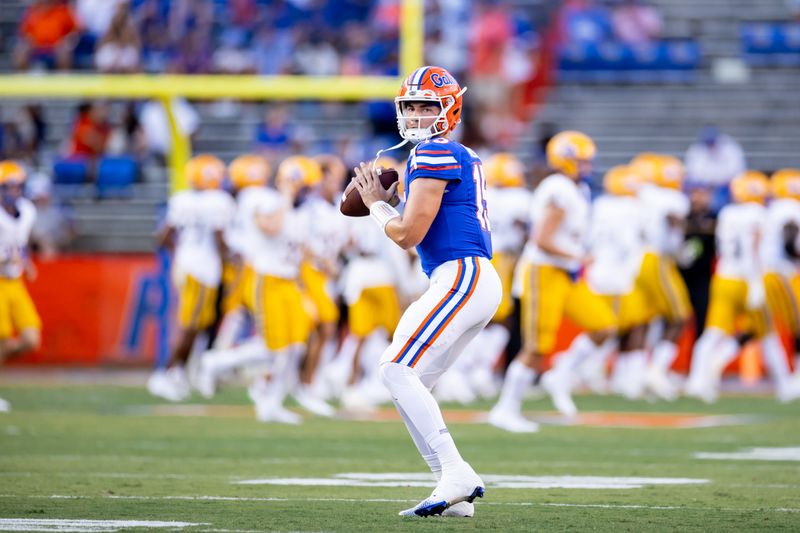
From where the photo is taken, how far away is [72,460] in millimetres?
8438

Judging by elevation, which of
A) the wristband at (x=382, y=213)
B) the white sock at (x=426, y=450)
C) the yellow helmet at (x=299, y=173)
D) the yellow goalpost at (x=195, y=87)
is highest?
the yellow goalpost at (x=195, y=87)

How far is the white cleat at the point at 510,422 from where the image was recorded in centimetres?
1077

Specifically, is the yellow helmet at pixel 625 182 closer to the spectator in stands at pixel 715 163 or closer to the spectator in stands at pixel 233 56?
the spectator in stands at pixel 715 163

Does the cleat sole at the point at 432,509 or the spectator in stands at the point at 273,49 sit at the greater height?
the spectator in stands at the point at 273,49

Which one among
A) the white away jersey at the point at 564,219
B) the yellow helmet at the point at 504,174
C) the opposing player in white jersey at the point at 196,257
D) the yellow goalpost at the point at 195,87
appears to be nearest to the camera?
the white away jersey at the point at 564,219

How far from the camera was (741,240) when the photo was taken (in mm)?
14109

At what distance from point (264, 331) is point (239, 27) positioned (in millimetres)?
9062

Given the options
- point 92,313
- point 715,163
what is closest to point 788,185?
point 715,163

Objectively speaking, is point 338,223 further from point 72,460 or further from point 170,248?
point 72,460

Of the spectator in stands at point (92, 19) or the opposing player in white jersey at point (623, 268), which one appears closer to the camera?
the opposing player in white jersey at point (623, 268)

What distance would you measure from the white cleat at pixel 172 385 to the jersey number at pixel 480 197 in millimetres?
7620

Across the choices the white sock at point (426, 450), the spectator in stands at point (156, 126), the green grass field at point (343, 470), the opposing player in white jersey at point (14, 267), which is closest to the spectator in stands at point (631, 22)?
the spectator in stands at point (156, 126)

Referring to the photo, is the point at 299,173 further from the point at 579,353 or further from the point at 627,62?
the point at 627,62

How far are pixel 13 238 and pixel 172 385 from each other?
7.65ft
